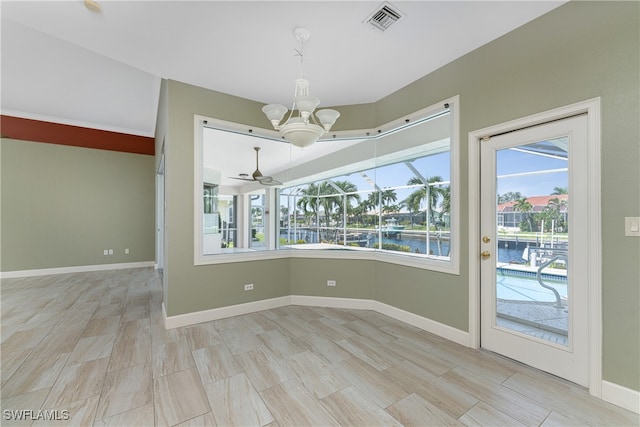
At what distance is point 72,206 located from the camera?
233 inches

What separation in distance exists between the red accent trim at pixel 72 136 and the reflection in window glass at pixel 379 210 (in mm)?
5102

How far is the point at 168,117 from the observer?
3133 millimetres

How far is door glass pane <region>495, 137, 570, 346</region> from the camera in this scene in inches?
84.5

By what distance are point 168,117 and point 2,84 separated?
3.87 metres

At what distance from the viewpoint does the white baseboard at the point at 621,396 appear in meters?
1.73

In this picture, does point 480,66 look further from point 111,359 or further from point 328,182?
point 111,359

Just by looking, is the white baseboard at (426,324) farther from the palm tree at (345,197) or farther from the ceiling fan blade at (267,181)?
the ceiling fan blade at (267,181)

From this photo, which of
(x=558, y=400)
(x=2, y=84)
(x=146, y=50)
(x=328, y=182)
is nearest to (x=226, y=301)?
(x=328, y=182)

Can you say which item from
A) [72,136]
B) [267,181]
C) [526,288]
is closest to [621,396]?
[526,288]

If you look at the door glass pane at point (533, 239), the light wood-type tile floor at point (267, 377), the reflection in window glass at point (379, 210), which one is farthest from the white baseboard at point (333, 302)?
the door glass pane at point (533, 239)

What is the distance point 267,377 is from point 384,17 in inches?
124

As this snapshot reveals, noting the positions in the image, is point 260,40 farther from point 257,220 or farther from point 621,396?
point 621,396

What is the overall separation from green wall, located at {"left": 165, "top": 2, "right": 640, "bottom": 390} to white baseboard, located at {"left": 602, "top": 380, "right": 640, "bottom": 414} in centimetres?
4

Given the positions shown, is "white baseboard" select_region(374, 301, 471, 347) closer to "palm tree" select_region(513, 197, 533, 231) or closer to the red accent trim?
"palm tree" select_region(513, 197, 533, 231)
